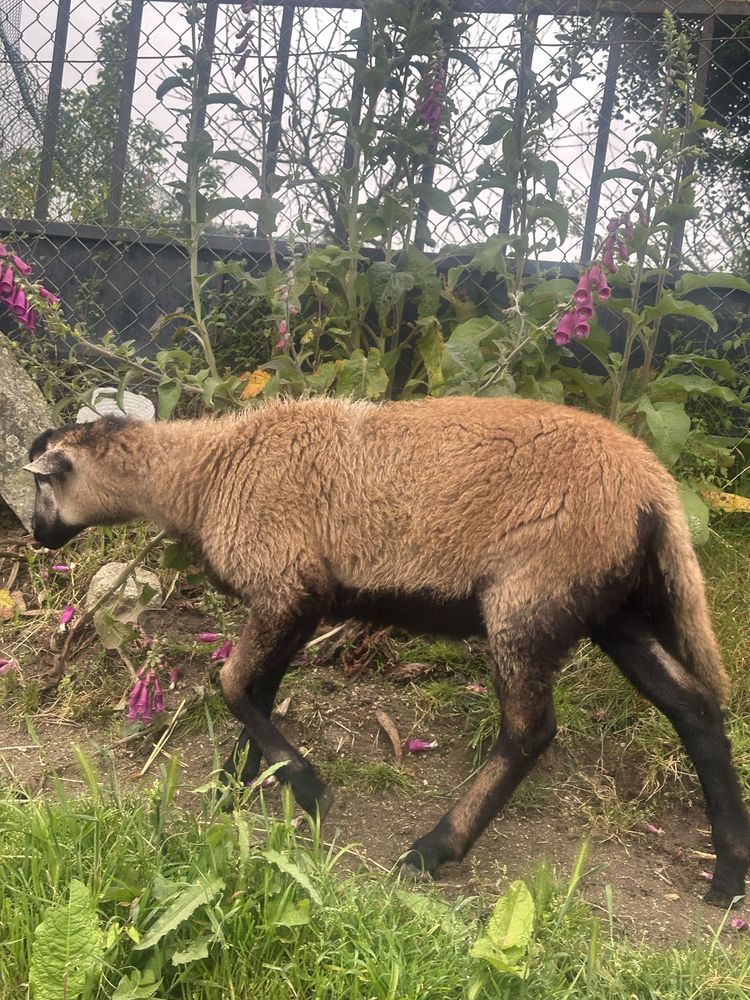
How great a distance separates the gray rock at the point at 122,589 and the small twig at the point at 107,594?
1.8 inches

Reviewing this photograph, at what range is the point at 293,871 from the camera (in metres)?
2.47

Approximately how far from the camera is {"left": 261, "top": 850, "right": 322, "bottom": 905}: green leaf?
2.46 m

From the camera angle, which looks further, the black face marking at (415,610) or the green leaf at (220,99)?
the green leaf at (220,99)

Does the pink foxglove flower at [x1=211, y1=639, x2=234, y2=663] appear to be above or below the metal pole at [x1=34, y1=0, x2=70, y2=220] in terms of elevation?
below

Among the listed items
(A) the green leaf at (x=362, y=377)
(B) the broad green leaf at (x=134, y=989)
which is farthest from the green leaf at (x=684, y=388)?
(B) the broad green leaf at (x=134, y=989)

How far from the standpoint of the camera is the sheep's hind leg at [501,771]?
10.5 feet

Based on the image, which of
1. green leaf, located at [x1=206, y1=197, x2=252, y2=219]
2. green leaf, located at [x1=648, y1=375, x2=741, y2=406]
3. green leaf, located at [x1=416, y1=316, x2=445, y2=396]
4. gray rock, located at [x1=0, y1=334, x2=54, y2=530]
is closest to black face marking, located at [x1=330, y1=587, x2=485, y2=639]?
green leaf, located at [x1=416, y1=316, x2=445, y2=396]

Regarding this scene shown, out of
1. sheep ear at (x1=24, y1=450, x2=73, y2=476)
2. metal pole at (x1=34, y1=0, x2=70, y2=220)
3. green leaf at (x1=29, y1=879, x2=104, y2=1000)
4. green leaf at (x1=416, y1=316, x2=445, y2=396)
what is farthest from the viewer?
metal pole at (x1=34, y1=0, x2=70, y2=220)

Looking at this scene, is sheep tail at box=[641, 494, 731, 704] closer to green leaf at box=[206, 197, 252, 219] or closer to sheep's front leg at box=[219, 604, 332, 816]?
sheep's front leg at box=[219, 604, 332, 816]

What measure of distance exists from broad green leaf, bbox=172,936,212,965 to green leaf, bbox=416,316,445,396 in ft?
9.93

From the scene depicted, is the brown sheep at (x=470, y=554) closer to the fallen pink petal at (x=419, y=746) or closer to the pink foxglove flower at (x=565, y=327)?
the fallen pink petal at (x=419, y=746)

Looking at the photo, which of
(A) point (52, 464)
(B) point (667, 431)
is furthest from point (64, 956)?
(B) point (667, 431)

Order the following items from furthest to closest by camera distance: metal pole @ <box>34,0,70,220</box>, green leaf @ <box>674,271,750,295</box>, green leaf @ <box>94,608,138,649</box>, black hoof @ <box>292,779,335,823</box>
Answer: metal pole @ <box>34,0,70,220</box>
green leaf @ <box>674,271,750,295</box>
green leaf @ <box>94,608,138,649</box>
black hoof @ <box>292,779,335,823</box>

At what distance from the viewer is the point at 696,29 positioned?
5234 millimetres
